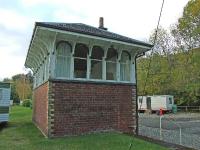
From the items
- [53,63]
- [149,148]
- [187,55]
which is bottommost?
[149,148]

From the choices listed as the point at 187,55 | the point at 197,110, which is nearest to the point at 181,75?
the point at 187,55

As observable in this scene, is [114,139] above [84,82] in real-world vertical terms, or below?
below

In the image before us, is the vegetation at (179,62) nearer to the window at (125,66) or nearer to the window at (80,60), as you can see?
the window at (125,66)

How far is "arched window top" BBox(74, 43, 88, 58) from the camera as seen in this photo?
14.2 metres

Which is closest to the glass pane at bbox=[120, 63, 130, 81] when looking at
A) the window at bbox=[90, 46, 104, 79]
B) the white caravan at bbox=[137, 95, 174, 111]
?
the window at bbox=[90, 46, 104, 79]

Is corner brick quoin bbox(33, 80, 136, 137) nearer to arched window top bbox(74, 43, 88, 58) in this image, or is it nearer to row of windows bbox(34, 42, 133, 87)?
row of windows bbox(34, 42, 133, 87)

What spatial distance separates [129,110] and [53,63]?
4590mm

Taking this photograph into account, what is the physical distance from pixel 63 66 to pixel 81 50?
3.89 ft

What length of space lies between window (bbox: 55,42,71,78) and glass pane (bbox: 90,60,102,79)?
1.25 meters

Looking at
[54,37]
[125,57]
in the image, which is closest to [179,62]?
[125,57]

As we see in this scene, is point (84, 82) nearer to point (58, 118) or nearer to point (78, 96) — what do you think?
point (78, 96)

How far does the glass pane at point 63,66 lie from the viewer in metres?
13.7

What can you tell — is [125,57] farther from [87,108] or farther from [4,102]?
[4,102]

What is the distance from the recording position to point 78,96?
13.8 meters
